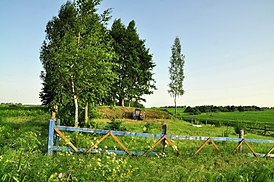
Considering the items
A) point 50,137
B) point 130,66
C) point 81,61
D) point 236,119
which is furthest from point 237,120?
point 50,137

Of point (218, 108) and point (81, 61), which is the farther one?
point (218, 108)

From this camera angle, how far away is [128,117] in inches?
1406

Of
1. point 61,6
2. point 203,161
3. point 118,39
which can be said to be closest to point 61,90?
point 203,161

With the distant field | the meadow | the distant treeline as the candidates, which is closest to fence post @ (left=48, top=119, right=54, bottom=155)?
the meadow

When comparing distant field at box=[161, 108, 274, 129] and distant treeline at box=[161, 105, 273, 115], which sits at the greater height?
distant treeline at box=[161, 105, 273, 115]

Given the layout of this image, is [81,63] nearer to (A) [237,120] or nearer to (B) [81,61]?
(B) [81,61]

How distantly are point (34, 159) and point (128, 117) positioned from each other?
29382mm

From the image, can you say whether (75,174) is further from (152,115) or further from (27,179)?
(152,115)

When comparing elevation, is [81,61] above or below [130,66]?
below

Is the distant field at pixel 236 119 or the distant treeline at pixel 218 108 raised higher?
the distant treeline at pixel 218 108

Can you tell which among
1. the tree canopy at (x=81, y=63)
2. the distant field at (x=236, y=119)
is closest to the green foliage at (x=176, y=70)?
the distant field at (x=236, y=119)

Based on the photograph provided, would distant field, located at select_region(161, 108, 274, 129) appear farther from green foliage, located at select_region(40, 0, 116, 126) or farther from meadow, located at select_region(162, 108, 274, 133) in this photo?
green foliage, located at select_region(40, 0, 116, 126)

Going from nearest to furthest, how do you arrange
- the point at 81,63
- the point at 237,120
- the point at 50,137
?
the point at 50,137, the point at 81,63, the point at 237,120

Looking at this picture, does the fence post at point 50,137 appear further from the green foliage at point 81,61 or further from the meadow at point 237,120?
the meadow at point 237,120
